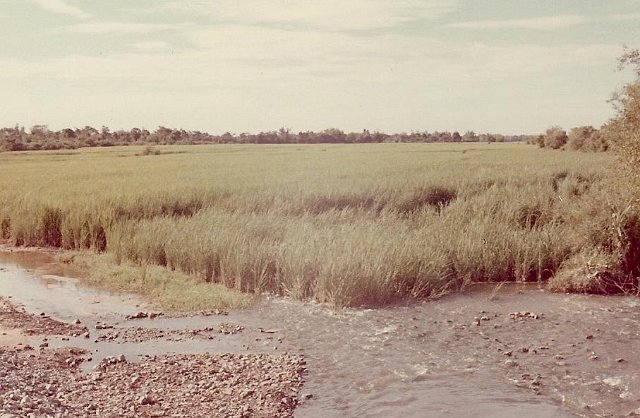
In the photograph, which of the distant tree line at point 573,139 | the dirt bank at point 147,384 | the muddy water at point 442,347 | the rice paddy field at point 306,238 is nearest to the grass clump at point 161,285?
the rice paddy field at point 306,238

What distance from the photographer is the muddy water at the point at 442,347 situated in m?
7.98

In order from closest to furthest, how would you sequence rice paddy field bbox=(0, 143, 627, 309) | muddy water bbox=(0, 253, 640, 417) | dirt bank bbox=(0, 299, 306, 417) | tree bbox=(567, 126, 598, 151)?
1. dirt bank bbox=(0, 299, 306, 417)
2. muddy water bbox=(0, 253, 640, 417)
3. rice paddy field bbox=(0, 143, 627, 309)
4. tree bbox=(567, 126, 598, 151)

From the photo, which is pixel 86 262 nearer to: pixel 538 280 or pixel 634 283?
pixel 538 280

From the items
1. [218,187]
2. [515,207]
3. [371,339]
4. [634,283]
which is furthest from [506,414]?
[218,187]

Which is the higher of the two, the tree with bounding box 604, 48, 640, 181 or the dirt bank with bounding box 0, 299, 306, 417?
the tree with bounding box 604, 48, 640, 181

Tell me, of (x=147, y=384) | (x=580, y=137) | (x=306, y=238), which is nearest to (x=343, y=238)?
(x=306, y=238)

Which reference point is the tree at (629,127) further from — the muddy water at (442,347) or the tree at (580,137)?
the tree at (580,137)

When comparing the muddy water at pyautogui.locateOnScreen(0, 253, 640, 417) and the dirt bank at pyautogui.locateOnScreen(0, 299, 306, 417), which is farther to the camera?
the muddy water at pyautogui.locateOnScreen(0, 253, 640, 417)

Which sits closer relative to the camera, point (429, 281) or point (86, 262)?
point (429, 281)

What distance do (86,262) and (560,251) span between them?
12.3m

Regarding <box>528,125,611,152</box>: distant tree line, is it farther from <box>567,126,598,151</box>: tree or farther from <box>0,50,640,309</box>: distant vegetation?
<box>0,50,640,309</box>: distant vegetation

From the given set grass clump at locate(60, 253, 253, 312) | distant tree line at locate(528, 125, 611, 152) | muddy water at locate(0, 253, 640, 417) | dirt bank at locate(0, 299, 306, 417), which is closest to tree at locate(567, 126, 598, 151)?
distant tree line at locate(528, 125, 611, 152)

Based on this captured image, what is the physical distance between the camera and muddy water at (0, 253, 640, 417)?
7.98 metres

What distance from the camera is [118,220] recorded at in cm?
1938
